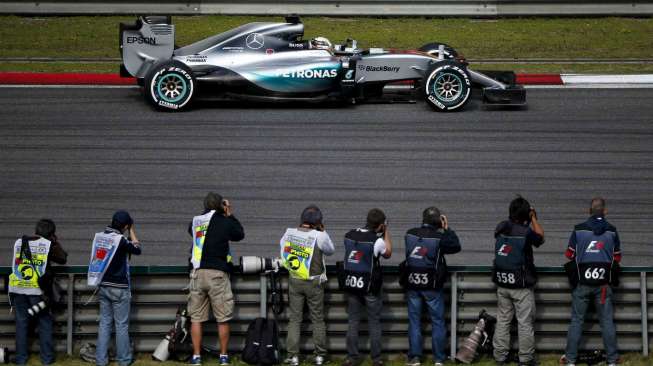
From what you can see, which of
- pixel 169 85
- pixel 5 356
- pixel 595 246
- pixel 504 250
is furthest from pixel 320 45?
pixel 5 356

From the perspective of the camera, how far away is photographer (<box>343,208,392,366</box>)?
971cm

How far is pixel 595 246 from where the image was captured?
9758 mm

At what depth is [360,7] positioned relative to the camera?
22.9 m

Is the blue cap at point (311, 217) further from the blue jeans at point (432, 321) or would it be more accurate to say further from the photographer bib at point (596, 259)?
the photographer bib at point (596, 259)

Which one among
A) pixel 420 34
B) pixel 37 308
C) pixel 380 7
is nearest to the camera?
pixel 37 308

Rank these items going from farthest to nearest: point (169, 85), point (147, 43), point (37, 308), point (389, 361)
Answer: point (147, 43)
point (169, 85)
point (389, 361)
point (37, 308)

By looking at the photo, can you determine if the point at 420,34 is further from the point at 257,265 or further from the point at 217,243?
the point at 217,243

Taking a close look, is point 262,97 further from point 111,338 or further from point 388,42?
point 111,338

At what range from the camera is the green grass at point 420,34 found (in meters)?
21.5

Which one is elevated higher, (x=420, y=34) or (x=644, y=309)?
(x=420, y=34)

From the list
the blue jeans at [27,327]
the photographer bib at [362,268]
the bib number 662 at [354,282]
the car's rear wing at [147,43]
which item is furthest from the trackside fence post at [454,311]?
the car's rear wing at [147,43]

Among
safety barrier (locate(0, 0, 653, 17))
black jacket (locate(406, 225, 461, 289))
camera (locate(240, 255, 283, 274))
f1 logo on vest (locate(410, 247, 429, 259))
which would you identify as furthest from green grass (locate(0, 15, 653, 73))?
camera (locate(240, 255, 283, 274))

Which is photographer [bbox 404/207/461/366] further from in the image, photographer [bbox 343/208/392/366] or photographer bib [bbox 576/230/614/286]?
photographer bib [bbox 576/230/614/286]

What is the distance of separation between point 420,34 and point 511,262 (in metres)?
Result: 13.0
